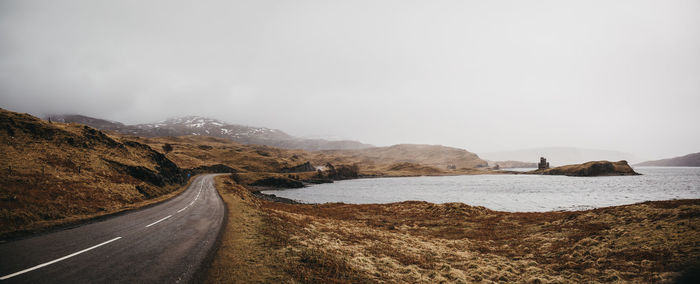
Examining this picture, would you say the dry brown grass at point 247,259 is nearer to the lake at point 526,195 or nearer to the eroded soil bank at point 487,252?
the eroded soil bank at point 487,252

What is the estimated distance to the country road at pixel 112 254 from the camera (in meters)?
8.55

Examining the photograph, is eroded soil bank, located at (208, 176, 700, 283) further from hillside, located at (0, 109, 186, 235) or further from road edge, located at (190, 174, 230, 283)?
hillside, located at (0, 109, 186, 235)

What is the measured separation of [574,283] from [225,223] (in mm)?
20179

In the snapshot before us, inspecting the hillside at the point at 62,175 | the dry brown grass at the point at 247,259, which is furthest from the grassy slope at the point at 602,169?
the hillside at the point at 62,175

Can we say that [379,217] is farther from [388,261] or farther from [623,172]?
[623,172]

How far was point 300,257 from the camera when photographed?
37.2 feet

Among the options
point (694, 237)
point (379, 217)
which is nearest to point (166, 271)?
point (694, 237)

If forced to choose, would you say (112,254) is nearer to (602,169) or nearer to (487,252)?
(487,252)

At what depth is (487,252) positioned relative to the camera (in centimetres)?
1684

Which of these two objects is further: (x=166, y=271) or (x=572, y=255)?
(x=572, y=255)

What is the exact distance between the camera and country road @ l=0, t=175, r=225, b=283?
337 inches

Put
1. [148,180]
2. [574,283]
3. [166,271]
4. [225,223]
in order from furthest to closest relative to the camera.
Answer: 1. [148,180]
2. [225,223]
3. [574,283]
4. [166,271]

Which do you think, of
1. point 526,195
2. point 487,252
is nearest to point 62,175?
point 487,252

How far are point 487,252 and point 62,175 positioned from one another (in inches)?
1523
